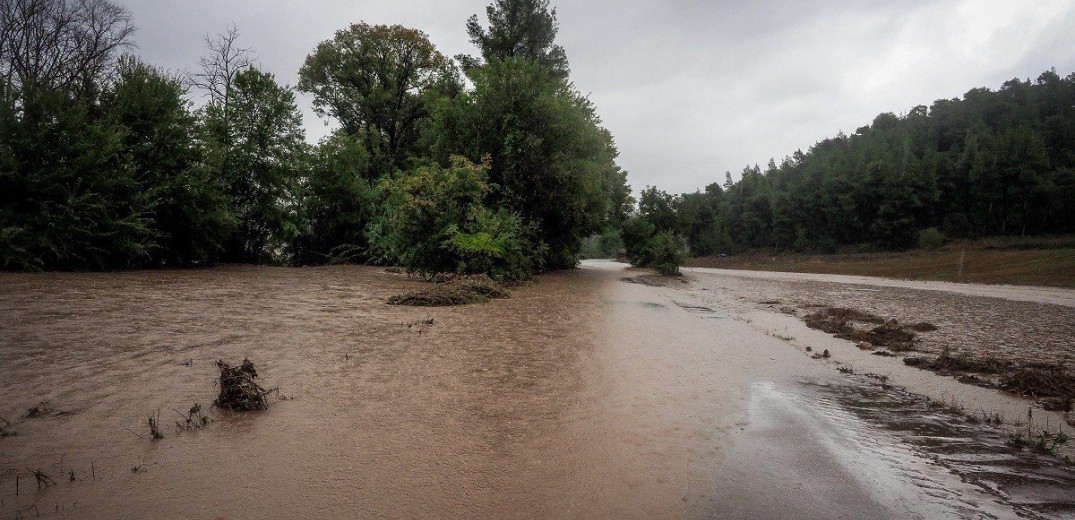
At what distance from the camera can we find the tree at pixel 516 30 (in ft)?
104

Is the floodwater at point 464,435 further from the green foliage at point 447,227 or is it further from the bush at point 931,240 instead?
Answer: the bush at point 931,240

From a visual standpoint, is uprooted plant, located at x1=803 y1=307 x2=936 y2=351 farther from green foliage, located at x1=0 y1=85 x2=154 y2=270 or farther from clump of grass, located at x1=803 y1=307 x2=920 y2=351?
green foliage, located at x1=0 y1=85 x2=154 y2=270

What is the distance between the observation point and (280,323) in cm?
734

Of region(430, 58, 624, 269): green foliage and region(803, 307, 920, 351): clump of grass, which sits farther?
region(430, 58, 624, 269): green foliage

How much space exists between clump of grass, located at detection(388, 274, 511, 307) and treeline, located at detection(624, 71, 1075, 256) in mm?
27479

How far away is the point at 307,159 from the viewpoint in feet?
79.4

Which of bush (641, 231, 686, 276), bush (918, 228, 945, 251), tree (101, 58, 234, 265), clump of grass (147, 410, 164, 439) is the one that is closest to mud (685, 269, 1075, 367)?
clump of grass (147, 410, 164, 439)

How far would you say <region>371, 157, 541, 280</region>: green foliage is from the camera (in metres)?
15.4

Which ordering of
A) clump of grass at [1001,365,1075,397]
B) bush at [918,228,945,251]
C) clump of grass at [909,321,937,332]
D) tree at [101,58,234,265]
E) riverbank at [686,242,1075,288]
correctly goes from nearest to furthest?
clump of grass at [1001,365,1075,397], clump of grass at [909,321,937,332], tree at [101,58,234,265], riverbank at [686,242,1075,288], bush at [918,228,945,251]

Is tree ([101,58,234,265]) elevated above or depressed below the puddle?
above

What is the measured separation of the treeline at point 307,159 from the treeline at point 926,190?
59.7ft

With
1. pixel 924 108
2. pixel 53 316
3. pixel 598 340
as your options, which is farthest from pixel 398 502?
pixel 924 108

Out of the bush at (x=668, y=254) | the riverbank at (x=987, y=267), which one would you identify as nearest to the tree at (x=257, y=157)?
the bush at (x=668, y=254)

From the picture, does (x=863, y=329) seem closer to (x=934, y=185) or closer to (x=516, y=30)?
(x=516, y=30)
